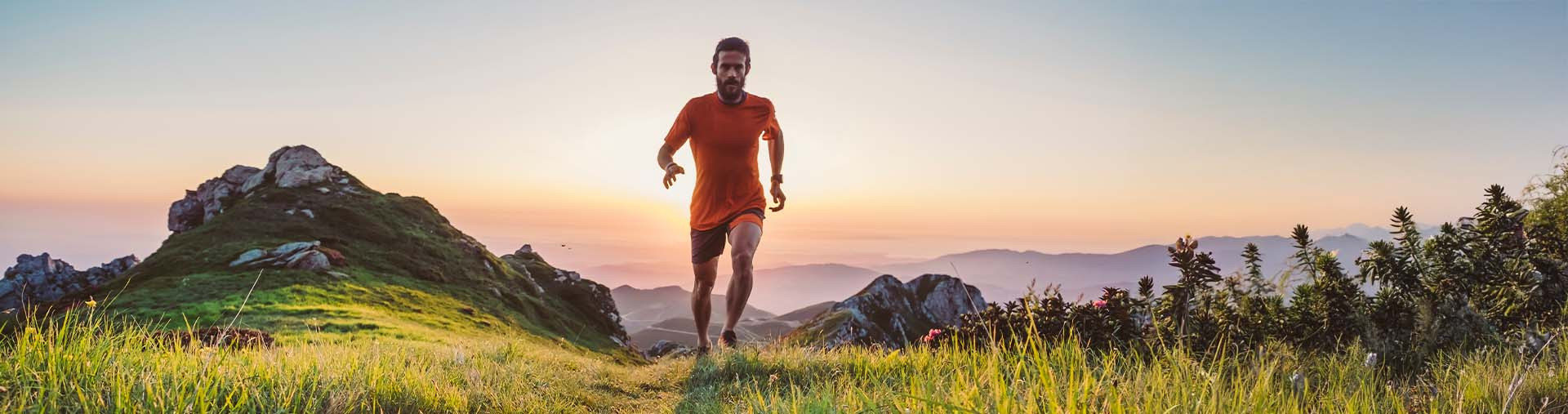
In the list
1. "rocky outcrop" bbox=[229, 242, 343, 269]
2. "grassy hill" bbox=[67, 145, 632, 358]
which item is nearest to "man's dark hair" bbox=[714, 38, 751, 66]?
"grassy hill" bbox=[67, 145, 632, 358]

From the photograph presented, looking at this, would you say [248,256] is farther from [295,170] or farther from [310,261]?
[295,170]

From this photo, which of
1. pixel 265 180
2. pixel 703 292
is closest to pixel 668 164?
pixel 703 292

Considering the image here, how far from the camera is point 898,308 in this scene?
152ft

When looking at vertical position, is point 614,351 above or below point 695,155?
below

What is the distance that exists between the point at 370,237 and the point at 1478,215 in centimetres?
4078

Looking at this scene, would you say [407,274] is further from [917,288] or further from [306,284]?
[917,288]

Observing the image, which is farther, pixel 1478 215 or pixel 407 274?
pixel 407 274

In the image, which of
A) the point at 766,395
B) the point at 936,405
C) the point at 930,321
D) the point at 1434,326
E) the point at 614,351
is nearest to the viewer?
the point at 936,405

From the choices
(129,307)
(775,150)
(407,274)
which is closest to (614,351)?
(407,274)

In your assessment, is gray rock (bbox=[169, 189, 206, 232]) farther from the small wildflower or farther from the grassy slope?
the small wildflower

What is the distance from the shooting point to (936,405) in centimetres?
236

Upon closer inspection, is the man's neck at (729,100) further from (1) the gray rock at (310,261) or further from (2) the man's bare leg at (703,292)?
(1) the gray rock at (310,261)

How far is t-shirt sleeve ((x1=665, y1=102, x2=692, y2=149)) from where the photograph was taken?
794 cm

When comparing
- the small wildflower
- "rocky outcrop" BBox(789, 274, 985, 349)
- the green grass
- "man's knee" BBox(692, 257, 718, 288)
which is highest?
"man's knee" BBox(692, 257, 718, 288)
